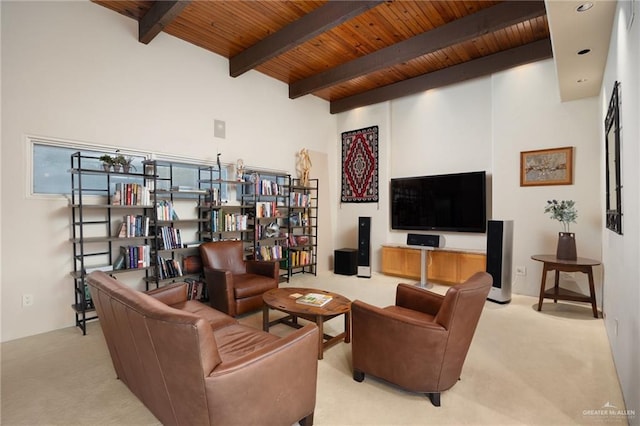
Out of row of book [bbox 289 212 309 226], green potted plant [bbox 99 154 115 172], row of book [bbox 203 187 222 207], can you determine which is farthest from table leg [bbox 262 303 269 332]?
row of book [bbox 289 212 309 226]

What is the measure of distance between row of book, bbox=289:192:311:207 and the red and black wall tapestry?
1.06 metres

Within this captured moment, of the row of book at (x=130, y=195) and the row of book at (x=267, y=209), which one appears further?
the row of book at (x=267, y=209)

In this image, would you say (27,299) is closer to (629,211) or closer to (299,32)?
(299,32)

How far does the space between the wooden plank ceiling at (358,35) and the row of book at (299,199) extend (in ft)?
6.11

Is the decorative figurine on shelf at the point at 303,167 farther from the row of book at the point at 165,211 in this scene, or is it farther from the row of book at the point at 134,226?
the row of book at the point at 134,226

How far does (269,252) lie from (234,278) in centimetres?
139

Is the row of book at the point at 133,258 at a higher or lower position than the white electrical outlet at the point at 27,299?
higher

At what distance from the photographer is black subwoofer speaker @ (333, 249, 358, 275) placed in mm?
5871

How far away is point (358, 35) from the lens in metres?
4.21

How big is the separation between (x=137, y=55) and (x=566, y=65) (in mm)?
4804

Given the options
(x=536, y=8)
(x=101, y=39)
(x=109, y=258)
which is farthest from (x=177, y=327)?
(x=536, y=8)

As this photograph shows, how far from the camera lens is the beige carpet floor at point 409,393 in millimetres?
1871

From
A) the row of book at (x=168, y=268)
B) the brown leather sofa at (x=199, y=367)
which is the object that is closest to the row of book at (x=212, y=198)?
the row of book at (x=168, y=268)

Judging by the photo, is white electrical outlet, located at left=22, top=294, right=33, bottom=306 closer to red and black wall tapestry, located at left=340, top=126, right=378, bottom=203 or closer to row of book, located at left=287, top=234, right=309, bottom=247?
row of book, located at left=287, top=234, right=309, bottom=247
